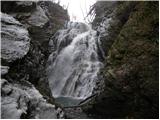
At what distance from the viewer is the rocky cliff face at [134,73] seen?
6.98m

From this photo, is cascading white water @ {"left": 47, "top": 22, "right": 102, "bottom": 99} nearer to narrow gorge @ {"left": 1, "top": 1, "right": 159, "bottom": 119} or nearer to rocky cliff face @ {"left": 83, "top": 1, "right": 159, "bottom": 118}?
narrow gorge @ {"left": 1, "top": 1, "right": 159, "bottom": 119}

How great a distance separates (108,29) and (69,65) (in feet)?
9.32

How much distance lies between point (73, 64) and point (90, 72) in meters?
1.10

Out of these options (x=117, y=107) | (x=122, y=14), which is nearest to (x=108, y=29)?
(x=122, y=14)

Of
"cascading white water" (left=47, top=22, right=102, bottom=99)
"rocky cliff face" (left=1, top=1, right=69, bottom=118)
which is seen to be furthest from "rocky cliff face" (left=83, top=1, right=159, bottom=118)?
"cascading white water" (left=47, top=22, right=102, bottom=99)

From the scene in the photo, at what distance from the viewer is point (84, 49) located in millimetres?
13258

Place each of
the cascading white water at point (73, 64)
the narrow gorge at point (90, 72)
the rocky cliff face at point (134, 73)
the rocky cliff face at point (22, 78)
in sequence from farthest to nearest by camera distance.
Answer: the cascading white water at point (73, 64), the rocky cliff face at point (134, 73), the narrow gorge at point (90, 72), the rocky cliff face at point (22, 78)

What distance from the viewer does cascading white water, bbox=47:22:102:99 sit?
11633 millimetres

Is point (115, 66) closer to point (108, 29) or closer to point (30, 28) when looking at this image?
point (108, 29)

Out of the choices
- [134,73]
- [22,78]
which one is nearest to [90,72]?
[134,73]

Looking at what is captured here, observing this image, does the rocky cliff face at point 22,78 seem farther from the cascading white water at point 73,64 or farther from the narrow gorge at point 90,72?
the cascading white water at point 73,64

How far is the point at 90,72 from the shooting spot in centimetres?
1204

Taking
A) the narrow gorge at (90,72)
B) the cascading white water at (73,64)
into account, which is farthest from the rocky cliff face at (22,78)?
the cascading white water at (73,64)

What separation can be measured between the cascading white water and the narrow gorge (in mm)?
42
